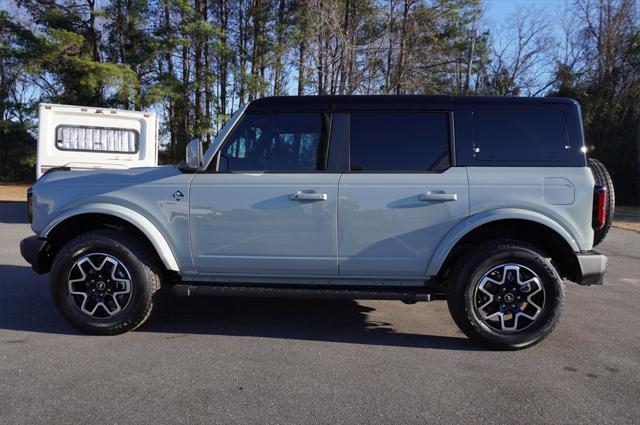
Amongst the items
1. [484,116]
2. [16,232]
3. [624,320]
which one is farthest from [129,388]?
[16,232]

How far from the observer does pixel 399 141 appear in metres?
4.14

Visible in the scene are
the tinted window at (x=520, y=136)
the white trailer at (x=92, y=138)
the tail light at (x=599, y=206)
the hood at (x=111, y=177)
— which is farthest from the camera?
the white trailer at (x=92, y=138)

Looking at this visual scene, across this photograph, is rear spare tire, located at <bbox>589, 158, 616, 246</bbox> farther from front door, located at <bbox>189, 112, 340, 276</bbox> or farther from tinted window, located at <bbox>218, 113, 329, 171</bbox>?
tinted window, located at <bbox>218, 113, 329, 171</bbox>

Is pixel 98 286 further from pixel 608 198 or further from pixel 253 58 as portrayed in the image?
pixel 253 58

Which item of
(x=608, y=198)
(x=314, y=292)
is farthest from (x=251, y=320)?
(x=608, y=198)

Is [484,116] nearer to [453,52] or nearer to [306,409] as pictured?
[306,409]

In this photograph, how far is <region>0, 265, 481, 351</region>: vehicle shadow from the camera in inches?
170

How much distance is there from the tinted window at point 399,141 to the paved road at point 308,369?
1.53 metres

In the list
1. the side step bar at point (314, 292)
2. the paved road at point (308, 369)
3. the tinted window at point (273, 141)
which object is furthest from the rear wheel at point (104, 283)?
the tinted window at point (273, 141)

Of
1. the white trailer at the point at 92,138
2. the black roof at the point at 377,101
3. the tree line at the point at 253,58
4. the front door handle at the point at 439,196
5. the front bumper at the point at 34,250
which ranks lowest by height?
the front bumper at the point at 34,250

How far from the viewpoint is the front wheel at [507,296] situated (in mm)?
3951

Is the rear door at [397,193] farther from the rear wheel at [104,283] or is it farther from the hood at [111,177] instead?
the rear wheel at [104,283]

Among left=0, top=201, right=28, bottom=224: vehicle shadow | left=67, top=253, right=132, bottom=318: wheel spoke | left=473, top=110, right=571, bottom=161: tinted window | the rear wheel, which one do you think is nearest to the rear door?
left=473, top=110, right=571, bottom=161: tinted window

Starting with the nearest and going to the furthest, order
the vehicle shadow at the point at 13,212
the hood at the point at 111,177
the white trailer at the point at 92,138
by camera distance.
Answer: the hood at the point at 111,177
the white trailer at the point at 92,138
the vehicle shadow at the point at 13,212
